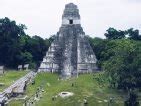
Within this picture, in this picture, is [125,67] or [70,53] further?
[70,53]

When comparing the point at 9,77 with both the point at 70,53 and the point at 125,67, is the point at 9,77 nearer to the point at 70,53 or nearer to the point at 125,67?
the point at 70,53

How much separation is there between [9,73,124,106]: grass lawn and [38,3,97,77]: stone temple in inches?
146

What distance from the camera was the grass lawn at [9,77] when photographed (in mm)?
93062

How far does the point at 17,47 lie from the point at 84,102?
42446mm

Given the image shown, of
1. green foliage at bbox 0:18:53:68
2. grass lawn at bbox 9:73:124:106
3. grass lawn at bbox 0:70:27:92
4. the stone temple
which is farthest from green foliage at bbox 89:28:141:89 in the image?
green foliage at bbox 0:18:53:68

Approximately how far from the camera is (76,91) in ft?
275

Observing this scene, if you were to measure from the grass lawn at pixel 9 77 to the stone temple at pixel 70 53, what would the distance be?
4339mm

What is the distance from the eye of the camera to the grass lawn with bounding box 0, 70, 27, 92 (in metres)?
93.1

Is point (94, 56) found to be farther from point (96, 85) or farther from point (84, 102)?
point (84, 102)

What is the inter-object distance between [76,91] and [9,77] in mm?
21243

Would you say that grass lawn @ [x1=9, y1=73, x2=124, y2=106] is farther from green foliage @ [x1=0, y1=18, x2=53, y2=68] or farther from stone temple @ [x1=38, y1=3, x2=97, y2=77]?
green foliage @ [x1=0, y1=18, x2=53, y2=68]

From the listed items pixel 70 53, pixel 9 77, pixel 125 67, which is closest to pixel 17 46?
pixel 9 77

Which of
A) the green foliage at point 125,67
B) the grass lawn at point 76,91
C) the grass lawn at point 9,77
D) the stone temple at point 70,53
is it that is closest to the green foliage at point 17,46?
the grass lawn at point 9,77

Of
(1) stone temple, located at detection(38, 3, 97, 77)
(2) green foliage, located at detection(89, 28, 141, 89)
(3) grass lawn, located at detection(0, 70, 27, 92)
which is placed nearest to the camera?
(2) green foliage, located at detection(89, 28, 141, 89)
